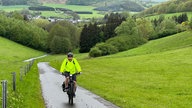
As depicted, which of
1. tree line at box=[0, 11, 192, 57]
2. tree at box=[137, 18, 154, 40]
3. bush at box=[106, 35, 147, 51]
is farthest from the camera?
tree at box=[137, 18, 154, 40]

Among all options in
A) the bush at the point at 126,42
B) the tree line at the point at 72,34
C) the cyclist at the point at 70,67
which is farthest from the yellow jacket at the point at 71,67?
the tree line at the point at 72,34

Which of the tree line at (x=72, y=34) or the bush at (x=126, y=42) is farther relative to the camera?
the tree line at (x=72, y=34)

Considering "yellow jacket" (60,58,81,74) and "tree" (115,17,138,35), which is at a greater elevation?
"yellow jacket" (60,58,81,74)

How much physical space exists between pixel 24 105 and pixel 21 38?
134 m

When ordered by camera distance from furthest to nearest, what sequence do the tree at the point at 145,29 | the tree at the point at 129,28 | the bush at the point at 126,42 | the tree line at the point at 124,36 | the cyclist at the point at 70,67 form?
1. the tree at the point at 145,29
2. the tree at the point at 129,28
3. the bush at the point at 126,42
4. the tree line at the point at 124,36
5. the cyclist at the point at 70,67

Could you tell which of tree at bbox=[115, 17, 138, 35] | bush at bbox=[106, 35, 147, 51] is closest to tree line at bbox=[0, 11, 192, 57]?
tree at bbox=[115, 17, 138, 35]

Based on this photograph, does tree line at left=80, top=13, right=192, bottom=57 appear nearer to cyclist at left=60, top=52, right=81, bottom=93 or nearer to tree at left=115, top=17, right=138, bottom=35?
tree at left=115, top=17, right=138, bottom=35

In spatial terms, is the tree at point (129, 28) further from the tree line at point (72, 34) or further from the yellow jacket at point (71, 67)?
the yellow jacket at point (71, 67)

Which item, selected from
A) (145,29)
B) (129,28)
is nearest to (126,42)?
(129,28)

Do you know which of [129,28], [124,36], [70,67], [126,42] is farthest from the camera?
[129,28]

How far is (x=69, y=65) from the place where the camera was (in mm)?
20609

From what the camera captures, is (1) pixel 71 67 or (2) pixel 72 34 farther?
Result: (2) pixel 72 34

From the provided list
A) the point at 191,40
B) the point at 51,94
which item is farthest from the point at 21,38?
the point at 51,94

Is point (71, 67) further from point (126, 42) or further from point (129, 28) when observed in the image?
point (129, 28)
